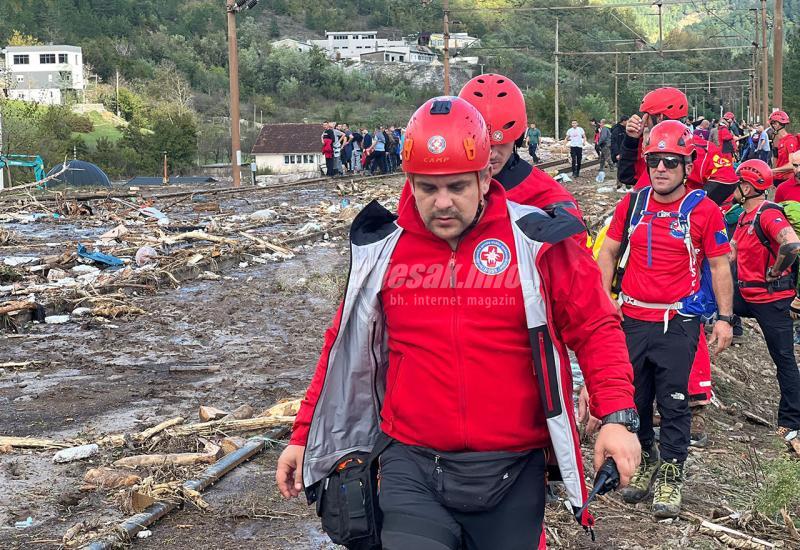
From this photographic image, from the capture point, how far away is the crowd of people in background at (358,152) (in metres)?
36.0

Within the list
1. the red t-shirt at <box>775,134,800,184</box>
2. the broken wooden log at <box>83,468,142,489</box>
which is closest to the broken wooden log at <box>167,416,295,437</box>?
the broken wooden log at <box>83,468,142,489</box>

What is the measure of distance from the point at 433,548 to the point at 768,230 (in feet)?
19.3

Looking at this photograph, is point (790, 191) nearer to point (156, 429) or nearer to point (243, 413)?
point (243, 413)

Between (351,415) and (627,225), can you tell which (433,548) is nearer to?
(351,415)

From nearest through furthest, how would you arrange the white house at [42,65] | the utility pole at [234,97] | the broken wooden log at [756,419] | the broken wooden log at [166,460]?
1. the broken wooden log at [166,460]
2. the broken wooden log at [756,419]
3. the utility pole at [234,97]
4. the white house at [42,65]

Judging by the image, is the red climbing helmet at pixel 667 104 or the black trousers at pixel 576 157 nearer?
the red climbing helmet at pixel 667 104

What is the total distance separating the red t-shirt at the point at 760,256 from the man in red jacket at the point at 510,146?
357 cm

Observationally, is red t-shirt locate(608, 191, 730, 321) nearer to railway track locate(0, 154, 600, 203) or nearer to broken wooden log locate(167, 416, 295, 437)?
broken wooden log locate(167, 416, 295, 437)

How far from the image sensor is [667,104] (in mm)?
7547

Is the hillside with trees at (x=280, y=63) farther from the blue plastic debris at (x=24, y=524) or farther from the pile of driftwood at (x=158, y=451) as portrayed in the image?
the blue plastic debris at (x=24, y=524)

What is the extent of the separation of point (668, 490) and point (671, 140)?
6.68 feet

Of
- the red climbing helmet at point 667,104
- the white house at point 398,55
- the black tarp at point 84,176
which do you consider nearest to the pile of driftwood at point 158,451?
the red climbing helmet at point 667,104

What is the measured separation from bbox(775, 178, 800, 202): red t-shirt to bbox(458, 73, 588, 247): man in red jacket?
524cm

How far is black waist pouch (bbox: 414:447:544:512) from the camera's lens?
10.8ft
